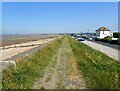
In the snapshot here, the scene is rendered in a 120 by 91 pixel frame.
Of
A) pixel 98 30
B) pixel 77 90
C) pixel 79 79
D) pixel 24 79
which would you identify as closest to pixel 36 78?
pixel 24 79

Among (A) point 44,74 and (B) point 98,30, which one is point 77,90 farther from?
(B) point 98,30

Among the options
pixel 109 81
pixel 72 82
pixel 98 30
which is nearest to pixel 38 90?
pixel 72 82

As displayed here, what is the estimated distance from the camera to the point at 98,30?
127 meters

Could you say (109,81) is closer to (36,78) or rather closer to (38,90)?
(38,90)

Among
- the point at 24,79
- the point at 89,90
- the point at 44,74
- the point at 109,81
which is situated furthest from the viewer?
the point at 44,74

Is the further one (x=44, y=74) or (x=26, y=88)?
(x=44, y=74)

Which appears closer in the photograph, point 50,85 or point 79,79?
point 50,85

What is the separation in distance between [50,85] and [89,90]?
5.73ft

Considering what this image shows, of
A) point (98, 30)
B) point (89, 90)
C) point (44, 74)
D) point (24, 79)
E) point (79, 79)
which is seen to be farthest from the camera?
point (98, 30)

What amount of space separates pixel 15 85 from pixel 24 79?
3.89 feet

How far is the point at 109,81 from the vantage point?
948cm

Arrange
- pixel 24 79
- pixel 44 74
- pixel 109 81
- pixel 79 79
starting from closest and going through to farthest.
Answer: pixel 109 81 < pixel 24 79 < pixel 79 79 < pixel 44 74

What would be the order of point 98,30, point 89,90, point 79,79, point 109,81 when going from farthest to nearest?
point 98,30 → point 79,79 → point 109,81 → point 89,90

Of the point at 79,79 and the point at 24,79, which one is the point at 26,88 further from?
the point at 79,79
